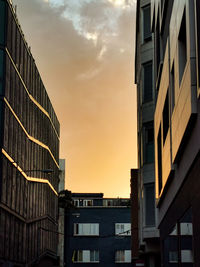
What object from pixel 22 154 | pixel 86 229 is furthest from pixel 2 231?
pixel 86 229

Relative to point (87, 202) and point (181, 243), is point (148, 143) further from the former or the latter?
point (87, 202)

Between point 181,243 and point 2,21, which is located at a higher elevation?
point 2,21

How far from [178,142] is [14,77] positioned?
124 feet

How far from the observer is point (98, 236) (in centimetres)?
9200

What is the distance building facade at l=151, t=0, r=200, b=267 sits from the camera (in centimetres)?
1495

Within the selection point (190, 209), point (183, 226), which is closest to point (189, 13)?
point (190, 209)

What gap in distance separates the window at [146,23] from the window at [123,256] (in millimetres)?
58302

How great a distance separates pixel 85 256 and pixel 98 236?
3.39 m

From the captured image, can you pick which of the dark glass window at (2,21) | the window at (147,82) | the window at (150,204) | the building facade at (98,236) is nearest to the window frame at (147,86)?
the window at (147,82)

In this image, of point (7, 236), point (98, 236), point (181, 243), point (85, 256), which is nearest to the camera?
point (181, 243)

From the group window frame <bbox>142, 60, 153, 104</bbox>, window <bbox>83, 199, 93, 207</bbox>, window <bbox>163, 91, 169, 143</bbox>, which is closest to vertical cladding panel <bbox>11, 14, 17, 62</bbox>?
window frame <bbox>142, 60, 153, 104</bbox>

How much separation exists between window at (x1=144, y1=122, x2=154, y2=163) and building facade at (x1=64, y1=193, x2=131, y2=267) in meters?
55.0

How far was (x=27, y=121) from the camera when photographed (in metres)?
61.4

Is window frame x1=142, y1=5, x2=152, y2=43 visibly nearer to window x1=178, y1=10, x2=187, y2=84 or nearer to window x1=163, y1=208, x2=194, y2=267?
window x1=163, y1=208, x2=194, y2=267
